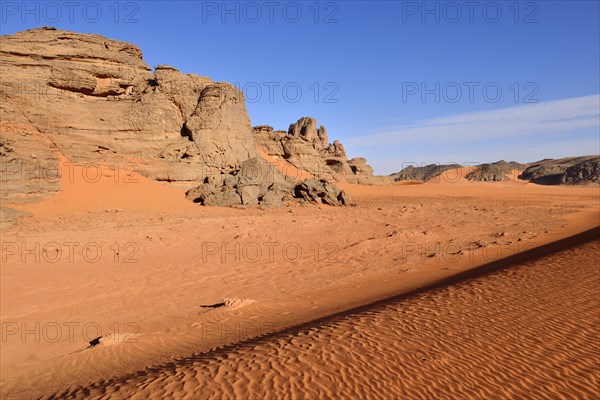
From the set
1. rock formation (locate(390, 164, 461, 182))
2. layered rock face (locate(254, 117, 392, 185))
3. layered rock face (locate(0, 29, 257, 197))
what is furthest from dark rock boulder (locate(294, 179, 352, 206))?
rock formation (locate(390, 164, 461, 182))

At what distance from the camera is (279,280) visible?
35.3 ft

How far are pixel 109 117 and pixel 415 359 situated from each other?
22.2m

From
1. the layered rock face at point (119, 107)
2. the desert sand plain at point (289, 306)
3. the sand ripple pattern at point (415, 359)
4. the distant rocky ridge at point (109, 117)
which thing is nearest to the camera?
the sand ripple pattern at point (415, 359)

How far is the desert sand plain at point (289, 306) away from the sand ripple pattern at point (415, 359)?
0.03 meters

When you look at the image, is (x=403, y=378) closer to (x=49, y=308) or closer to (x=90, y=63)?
(x=49, y=308)

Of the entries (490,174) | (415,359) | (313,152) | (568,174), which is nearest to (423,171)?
(490,174)

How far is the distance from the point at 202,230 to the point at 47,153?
32.8 feet

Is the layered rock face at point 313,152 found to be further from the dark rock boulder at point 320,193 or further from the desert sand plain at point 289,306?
the desert sand plain at point 289,306

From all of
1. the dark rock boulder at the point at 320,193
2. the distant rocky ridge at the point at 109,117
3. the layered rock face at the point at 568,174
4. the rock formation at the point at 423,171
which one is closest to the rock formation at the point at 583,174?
the layered rock face at the point at 568,174

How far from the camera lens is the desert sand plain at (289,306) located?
15.0 ft

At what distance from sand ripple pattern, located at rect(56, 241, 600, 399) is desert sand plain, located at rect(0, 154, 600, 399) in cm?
3

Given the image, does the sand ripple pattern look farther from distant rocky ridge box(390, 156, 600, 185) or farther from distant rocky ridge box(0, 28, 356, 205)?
distant rocky ridge box(390, 156, 600, 185)

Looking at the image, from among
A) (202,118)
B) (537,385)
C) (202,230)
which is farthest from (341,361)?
(202,118)

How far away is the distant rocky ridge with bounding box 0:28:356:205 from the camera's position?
60.3 feet
